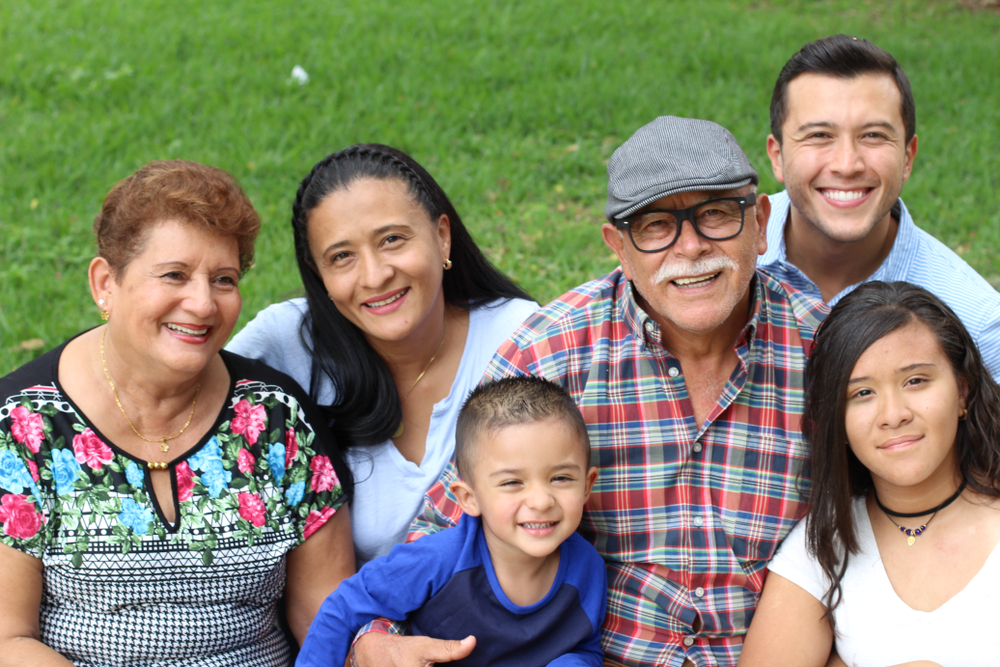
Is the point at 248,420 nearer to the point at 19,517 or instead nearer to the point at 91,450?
the point at 91,450

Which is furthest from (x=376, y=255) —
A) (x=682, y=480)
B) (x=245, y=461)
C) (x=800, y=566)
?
(x=800, y=566)

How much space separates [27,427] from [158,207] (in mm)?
766

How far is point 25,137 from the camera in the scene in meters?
7.31

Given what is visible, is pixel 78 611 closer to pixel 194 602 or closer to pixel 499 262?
pixel 194 602

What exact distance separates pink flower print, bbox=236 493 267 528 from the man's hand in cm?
52

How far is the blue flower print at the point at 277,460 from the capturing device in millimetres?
3014

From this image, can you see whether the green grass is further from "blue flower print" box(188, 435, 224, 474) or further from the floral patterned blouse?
"blue flower print" box(188, 435, 224, 474)

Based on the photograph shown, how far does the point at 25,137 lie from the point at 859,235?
6.41 metres

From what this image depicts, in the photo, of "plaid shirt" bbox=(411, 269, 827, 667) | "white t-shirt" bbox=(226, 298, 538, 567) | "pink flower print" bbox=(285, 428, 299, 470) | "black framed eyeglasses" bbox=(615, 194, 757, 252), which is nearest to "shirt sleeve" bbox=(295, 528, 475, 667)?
"plaid shirt" bbox=(411, 269, 827, 667)

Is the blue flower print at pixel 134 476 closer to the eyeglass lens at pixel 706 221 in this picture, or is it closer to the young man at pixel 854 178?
the eyeglass lens at pixel 706 221

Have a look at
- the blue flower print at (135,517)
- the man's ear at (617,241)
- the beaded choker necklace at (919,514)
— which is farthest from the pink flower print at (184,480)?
the beaded choker necklace at (919,514)

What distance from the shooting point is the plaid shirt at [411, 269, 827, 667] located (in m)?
2.88

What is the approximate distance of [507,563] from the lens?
278 cm

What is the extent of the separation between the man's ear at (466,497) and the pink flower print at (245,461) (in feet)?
2.15
